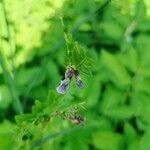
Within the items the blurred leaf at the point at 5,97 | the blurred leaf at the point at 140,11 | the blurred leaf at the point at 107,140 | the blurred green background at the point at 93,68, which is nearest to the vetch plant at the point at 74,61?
the blurred green background at the point at 93,68

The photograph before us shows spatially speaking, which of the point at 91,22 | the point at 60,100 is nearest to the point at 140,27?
the point at 91,22

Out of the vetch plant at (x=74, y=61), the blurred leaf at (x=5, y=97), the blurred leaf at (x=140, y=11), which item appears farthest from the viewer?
the blurred leaf at (x=140, y=11)

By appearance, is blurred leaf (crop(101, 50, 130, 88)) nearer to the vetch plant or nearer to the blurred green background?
the blurred green background

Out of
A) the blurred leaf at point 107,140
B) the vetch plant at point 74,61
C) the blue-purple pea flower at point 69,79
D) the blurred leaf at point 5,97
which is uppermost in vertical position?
the vetch plant at point 74,61

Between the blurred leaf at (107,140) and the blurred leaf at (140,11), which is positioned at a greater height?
the blurred leaf at (140,11)

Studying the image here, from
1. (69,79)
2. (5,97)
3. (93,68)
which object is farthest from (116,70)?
(69,79)

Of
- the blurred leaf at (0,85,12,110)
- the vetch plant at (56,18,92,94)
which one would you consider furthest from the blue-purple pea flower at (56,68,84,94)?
the blurred leaf at (0,85,12,110)

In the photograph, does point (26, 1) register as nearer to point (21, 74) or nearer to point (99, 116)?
point (21, 74)

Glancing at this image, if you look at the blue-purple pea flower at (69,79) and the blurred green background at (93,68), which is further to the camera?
the blurred green background at (93,68)

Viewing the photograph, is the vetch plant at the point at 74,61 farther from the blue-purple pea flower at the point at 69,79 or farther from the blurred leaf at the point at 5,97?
the blurred leaf at the point at 5,97

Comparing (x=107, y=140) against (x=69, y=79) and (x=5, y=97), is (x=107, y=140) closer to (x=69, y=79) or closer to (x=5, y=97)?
(x=5, y=97)
